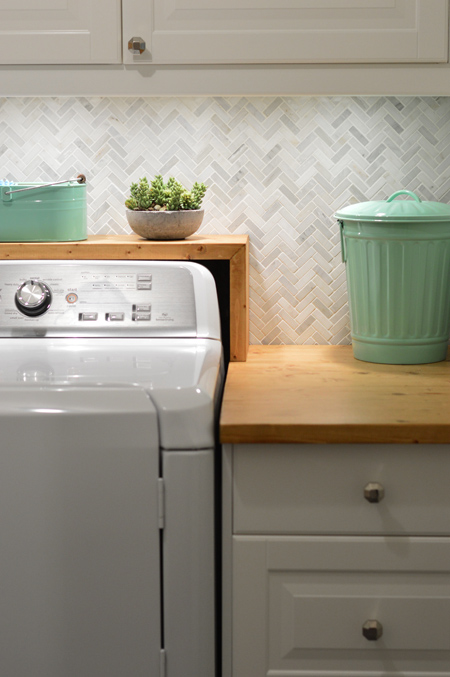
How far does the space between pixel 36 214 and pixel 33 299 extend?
0.22 m

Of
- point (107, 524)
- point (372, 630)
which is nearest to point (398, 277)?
point (372, 630)

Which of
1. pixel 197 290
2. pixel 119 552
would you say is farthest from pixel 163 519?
pixel 197 290

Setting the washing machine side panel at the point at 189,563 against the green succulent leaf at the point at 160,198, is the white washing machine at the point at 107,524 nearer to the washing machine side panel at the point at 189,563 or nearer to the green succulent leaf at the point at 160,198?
the washing machine side panel at the point at 189,563

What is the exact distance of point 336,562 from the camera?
1389 mm

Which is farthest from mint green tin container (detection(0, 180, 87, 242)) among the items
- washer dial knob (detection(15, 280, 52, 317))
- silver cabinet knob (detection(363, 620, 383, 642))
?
silver cabinet knob (detection(363, 620, 383, 642))

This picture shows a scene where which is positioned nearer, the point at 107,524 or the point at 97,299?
the point at 107,524

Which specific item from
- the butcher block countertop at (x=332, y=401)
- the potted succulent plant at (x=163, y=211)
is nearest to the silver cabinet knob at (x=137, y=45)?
the potted succulent plant at (x=163, y=211)

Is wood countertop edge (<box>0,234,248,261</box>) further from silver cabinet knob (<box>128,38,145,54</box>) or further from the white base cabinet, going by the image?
the white base cabinet

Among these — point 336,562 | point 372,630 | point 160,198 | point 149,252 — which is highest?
point 160,198

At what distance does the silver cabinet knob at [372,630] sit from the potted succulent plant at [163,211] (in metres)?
0.95

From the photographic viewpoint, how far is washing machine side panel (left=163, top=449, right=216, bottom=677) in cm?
A: 129

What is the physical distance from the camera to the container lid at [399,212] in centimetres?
170

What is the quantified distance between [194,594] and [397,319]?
31.7 inches

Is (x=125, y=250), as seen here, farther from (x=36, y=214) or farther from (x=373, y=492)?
(x=373, y=492)
